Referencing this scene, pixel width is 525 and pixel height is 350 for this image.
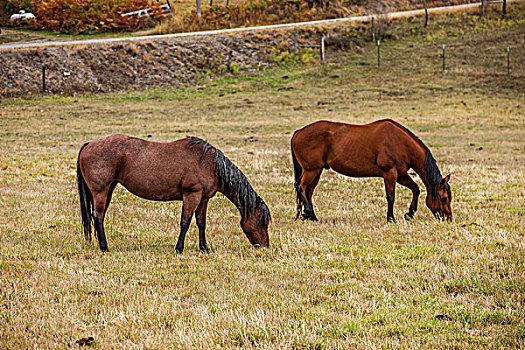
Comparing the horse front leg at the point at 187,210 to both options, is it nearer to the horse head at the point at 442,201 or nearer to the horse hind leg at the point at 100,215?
the horse hind leg at the point at 100,215

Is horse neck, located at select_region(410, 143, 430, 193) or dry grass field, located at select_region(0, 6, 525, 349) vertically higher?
horse neck, located at select_region(410, 143, 430, 193)

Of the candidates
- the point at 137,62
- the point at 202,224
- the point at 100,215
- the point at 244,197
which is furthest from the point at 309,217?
the point at 137,62

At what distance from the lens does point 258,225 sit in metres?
7.96

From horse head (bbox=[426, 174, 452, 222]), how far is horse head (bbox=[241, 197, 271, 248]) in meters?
3.43

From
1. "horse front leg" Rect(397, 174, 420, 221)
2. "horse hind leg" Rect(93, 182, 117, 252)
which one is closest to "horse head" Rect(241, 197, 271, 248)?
"horse hind leg" Rect(93, 182, 117, 252)

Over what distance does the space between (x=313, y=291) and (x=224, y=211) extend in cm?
487

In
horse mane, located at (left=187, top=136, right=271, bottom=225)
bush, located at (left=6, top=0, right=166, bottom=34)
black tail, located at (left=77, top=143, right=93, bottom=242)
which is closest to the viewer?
horse mane, located at (left=187, top=136, right=271, bottom=225)

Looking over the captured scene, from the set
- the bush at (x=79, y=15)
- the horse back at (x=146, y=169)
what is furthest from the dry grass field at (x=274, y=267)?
the bush at (x=79, y=15)

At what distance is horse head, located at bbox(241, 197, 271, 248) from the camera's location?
795 cm

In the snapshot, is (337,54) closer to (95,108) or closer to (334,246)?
(95,108)

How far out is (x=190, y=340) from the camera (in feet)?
15.7

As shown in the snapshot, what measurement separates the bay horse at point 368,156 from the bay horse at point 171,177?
7.64 feet

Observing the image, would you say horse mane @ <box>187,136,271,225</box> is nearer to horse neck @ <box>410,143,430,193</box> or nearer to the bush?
horse neck @ <box>410,143,430,193</box>

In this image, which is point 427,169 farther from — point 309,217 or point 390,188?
point 309,217
